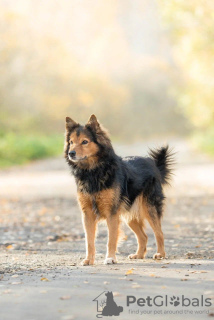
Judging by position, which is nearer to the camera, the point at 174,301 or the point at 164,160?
the point at 174,301

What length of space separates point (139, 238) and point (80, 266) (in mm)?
1498

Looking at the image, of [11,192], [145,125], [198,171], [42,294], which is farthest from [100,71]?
[42,294]

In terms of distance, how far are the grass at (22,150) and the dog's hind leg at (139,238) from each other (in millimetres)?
23302

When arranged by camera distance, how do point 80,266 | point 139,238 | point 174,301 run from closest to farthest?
1. point 174,301
2. point 80,266
3. point 139,238

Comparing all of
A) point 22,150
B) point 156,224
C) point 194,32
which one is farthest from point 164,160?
point 22,150

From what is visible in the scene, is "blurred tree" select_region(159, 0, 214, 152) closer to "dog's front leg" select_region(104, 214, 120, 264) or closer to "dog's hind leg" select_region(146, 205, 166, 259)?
"dog's hind leg" select_region(146, 205, 166, 259)

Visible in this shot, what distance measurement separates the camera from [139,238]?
30.3ft

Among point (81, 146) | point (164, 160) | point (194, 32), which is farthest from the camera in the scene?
point (194, 32)

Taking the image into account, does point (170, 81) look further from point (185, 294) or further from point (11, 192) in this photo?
point (185, 294)

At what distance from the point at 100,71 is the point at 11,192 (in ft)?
141

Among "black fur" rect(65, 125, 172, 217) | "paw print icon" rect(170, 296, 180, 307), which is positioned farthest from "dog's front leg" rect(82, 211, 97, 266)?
"paw print icon" rect(170, 296, 180, 307)

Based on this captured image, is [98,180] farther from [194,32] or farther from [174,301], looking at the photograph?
[194,32]

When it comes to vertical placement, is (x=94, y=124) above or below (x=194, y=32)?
below

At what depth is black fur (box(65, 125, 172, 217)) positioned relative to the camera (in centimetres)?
827
